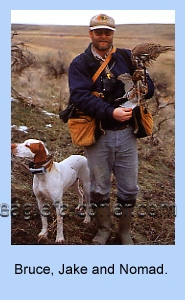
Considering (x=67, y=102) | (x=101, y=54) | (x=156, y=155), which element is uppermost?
(x=101, y=54)

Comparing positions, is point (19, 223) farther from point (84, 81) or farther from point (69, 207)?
point (84, 81)

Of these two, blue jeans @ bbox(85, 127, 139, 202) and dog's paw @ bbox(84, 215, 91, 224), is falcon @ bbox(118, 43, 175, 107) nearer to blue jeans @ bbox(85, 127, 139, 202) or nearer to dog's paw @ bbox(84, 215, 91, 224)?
blue jeans @ bbox(85, 127, 139, 202)

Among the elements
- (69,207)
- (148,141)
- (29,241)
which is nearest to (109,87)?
(148,141)

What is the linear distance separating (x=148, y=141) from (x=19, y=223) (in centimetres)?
123

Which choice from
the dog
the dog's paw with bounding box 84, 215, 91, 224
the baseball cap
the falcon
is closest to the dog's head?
the dog

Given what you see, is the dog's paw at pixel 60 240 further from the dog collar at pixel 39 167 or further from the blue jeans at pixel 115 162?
the dog collar at pixel 39 167

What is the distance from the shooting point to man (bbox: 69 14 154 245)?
5305 millimetres

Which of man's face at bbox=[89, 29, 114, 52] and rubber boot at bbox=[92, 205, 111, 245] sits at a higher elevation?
man's face at bbox=[89, 29, 114, 52]

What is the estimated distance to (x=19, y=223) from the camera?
5527mm

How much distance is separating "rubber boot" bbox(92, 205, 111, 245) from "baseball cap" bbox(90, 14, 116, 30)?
142 centimetres

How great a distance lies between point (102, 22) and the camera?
5312mm

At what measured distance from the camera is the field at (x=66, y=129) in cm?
540

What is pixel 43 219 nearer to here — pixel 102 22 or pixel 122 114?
pixel 122 114

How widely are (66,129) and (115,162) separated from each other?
0.47 m
